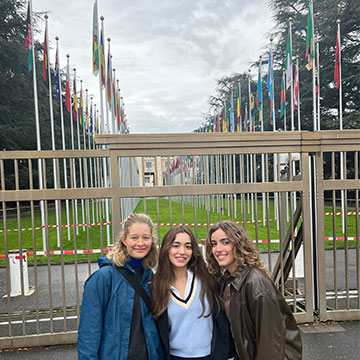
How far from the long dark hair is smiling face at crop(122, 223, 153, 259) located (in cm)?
12

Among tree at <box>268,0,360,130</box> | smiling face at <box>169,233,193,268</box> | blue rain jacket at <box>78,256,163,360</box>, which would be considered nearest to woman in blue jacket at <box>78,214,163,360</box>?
blue rain jacket at <box>78,256,163,360</box>

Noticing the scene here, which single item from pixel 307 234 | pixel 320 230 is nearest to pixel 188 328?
pixel 307 234

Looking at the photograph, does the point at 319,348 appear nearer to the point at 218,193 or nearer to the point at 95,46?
the point at 218,193

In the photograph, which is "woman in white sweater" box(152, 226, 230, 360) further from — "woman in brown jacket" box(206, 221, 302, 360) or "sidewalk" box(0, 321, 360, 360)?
"sidewalk" box(0, 321, 360, 360)

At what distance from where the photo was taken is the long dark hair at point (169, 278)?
7.33 feet

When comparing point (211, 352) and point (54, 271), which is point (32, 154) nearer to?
point (211, 352)

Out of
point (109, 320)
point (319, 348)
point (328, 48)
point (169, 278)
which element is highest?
point (328, 48)

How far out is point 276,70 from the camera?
104ft

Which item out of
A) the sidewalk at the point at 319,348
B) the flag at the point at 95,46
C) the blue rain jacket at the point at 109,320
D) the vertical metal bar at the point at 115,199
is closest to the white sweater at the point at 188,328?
the blue rain jacket at the point at 109,320

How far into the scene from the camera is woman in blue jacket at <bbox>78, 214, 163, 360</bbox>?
2145mm

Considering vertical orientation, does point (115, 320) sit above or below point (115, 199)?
below

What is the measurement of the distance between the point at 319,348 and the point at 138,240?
2997 millimetres

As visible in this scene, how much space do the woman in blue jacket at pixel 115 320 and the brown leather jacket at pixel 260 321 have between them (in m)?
0.56

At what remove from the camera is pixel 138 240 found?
2.36m
